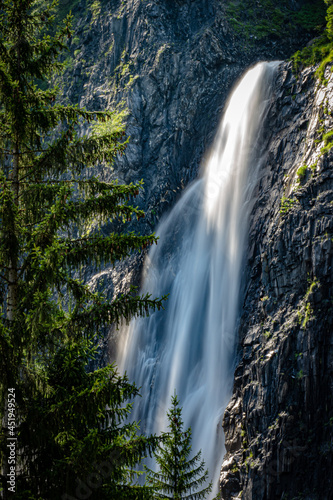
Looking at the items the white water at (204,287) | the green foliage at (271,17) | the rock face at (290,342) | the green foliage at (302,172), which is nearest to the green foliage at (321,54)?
the rock face at (290,342)

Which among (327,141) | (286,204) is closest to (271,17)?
(327,141)

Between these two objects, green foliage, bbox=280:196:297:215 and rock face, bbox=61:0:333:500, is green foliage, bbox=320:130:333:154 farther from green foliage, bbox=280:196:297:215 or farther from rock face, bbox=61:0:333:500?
green foliage, bbox=280:196:297:215

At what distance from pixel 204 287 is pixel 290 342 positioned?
274 inches

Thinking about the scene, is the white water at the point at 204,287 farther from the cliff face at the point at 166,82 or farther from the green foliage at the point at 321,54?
the green foliage at the point at 321,54

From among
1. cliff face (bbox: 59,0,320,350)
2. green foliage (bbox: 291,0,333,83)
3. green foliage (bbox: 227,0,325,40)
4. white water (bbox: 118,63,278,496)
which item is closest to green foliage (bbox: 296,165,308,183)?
white water (bbox: 118,63,278,496)

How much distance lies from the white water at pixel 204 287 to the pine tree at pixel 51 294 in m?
12.0

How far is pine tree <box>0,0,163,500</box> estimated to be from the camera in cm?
618

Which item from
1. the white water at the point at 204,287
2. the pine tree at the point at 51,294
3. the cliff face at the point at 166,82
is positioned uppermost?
the cliff face at the point at 166,82

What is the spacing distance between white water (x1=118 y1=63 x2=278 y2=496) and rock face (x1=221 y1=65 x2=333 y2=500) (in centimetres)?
136

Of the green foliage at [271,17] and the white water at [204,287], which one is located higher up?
the green foliage at [271,17]

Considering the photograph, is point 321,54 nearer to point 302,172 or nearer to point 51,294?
point 302,172

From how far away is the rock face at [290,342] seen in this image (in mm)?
14547

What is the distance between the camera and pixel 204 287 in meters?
22.4

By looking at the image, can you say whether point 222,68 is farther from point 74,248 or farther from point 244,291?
point 74,248
